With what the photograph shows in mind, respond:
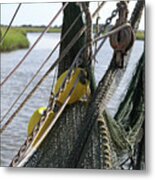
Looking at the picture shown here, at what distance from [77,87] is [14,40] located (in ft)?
0.92

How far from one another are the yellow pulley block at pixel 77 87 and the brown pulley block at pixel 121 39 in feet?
0.38

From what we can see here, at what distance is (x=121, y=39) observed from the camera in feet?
5.26

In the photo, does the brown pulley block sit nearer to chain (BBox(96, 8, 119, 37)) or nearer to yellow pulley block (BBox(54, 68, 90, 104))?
chain (BBox(96, 8, 119, 37))

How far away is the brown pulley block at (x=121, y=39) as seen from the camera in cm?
160

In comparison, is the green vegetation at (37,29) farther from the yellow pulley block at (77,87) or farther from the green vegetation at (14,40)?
the yellow pulley block at (77,87)

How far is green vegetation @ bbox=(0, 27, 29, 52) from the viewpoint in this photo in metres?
1.69

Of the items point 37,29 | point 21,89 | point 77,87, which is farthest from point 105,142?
point 37,29

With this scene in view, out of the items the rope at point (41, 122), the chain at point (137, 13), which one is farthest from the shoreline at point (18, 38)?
the chain at point (137, 13)

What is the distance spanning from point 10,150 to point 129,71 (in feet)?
1.56

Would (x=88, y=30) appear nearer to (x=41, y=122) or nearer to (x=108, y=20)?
(x=108, y=20)

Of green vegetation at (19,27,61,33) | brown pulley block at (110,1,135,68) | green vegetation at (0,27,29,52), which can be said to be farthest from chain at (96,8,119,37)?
green vegetation at (0,27,29,52)

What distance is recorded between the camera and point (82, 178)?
1.62 metres

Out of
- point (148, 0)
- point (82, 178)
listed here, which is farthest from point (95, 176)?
point (148, 0)

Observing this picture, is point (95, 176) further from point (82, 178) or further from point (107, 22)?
point (107, 22)
